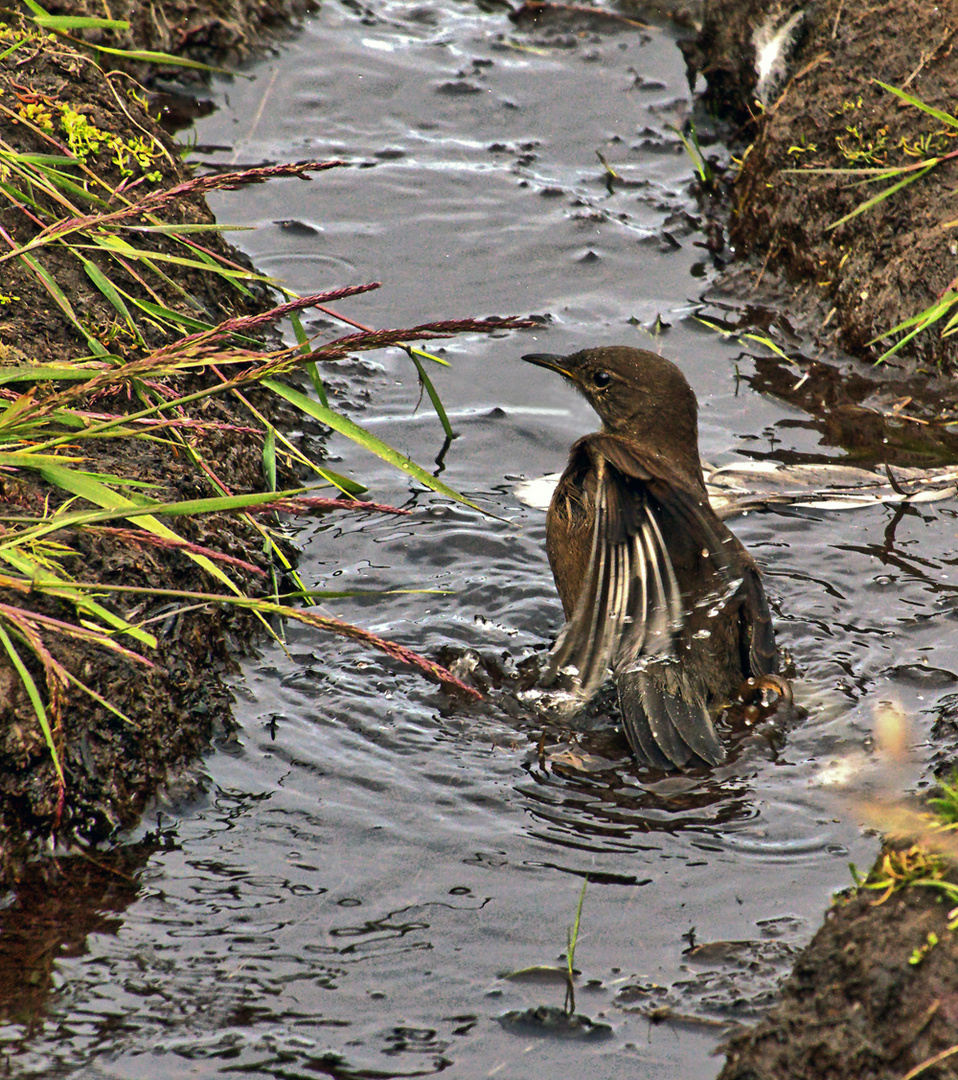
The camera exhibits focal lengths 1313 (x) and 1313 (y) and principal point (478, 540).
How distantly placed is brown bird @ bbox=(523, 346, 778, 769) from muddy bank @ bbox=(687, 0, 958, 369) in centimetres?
214

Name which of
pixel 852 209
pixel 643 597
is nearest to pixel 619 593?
pixel 643 597

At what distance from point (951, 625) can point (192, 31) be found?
6.12m

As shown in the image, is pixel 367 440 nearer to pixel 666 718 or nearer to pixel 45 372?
pixel 45 372

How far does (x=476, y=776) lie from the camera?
4180 mm

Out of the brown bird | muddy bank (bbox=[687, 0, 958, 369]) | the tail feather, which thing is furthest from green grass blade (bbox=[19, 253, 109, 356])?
muddy bank (bbox=[687, 0, 958, 369])

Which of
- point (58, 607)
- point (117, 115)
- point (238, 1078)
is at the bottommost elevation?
point (238, 1078)

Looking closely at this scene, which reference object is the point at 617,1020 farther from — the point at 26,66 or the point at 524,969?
the point at 26,66

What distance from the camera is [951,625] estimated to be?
4.92 m

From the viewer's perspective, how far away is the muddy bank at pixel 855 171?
657 cm

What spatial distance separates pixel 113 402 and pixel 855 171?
3.77 m

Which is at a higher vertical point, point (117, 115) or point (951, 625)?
point (117, 115)

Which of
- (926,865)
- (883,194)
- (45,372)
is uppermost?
(883,194)

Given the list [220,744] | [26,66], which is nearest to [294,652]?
[220,744]

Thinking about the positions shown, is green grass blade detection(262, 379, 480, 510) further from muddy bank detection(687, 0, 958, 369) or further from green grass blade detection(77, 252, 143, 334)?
muddy bank detection(687, 0, 958, 369)
